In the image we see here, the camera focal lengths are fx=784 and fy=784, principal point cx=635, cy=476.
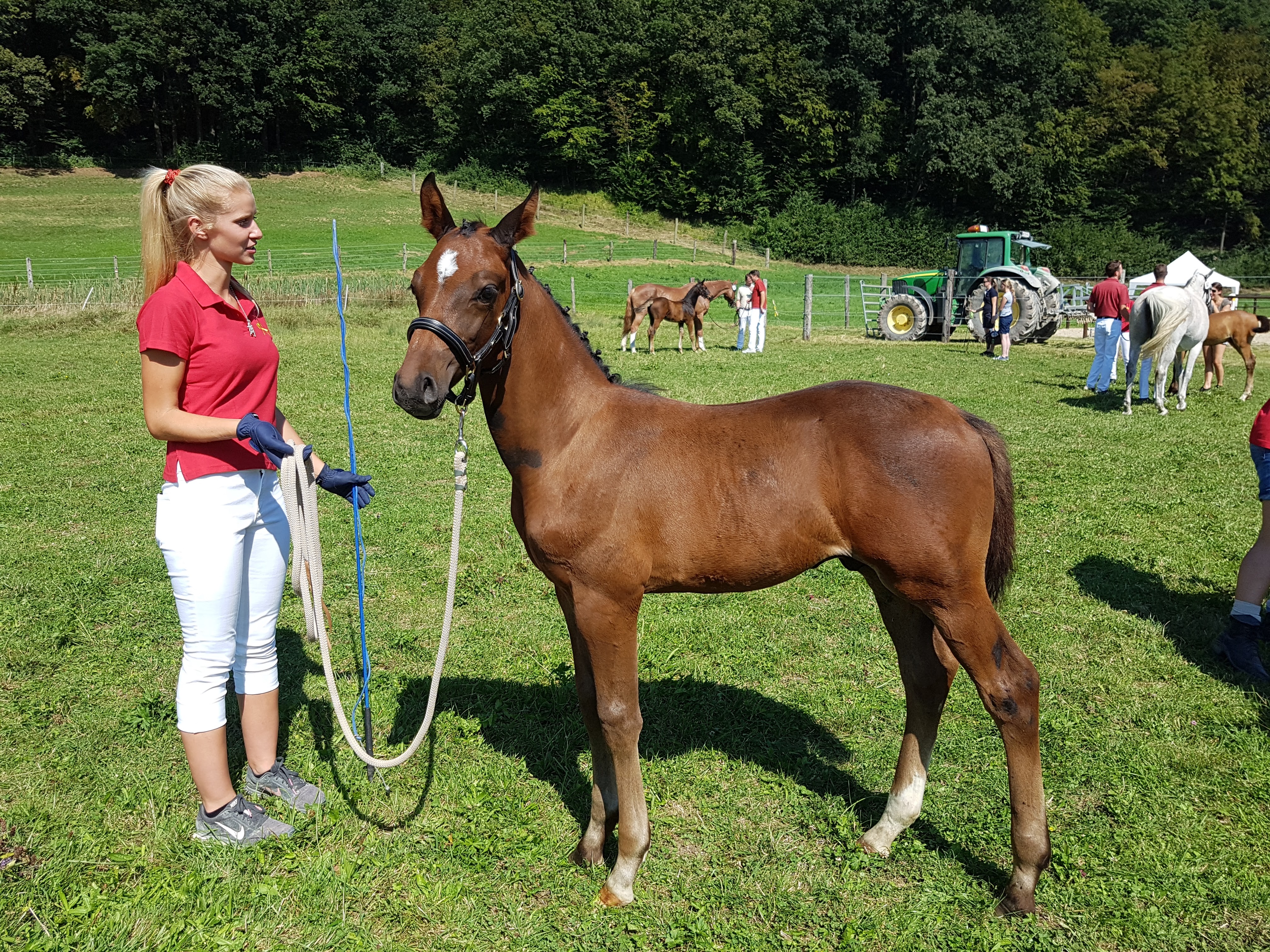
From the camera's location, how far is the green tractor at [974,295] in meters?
22.4

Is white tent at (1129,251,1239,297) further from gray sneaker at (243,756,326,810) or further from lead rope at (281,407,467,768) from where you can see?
gray sneaker at (243,756,326,810)

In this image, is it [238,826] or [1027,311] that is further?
[1027,311]

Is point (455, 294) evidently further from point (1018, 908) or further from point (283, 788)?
point (1018, 908)

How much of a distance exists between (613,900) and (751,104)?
64943mm

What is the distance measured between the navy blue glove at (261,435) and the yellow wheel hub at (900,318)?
23284 millimetres

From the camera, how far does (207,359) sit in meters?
3.11

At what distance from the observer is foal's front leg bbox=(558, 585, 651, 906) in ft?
10.2

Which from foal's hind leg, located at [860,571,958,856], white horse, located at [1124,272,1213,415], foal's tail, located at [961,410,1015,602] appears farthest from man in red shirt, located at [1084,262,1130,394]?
foal's hind leg, located at [860,571,958,856]

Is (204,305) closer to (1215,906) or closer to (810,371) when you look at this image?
(1215,906)

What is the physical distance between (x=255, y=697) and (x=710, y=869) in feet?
7.18

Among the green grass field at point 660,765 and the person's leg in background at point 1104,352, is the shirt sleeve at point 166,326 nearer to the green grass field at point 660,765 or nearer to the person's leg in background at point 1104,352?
the green grass field at point 660,765

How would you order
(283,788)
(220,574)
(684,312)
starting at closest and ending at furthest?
(220,574), (283,788), (684,312)

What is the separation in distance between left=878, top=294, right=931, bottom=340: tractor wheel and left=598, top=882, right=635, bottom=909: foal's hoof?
888 inches

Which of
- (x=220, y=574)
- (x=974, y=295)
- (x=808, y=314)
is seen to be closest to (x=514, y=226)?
(x=220, y=574)
